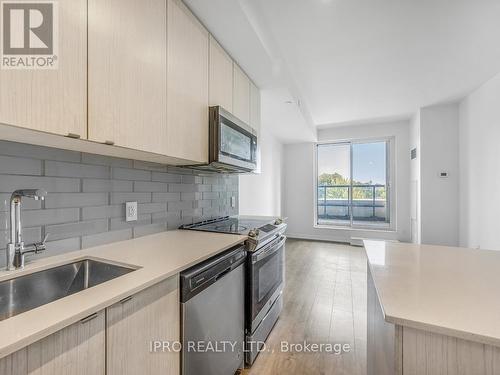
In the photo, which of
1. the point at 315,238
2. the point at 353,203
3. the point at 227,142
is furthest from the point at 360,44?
the point at 315,238

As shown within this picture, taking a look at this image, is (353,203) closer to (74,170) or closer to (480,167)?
(480,167)

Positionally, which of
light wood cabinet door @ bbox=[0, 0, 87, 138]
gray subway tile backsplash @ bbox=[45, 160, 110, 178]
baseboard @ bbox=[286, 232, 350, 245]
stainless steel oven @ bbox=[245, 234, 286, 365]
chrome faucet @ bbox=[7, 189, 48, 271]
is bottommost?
baseboard @ bbox=[286, 232, 350, 245]

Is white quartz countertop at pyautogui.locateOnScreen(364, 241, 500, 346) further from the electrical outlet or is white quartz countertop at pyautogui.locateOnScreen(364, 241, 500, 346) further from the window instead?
the window

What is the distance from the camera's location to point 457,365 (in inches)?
26.8

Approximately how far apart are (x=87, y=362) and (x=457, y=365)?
1062 mm

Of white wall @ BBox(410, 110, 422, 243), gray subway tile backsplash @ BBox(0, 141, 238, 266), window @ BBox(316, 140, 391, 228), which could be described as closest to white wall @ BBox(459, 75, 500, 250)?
white wall @ BBox(410, 110, 422, 243)

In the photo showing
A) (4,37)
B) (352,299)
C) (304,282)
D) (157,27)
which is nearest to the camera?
(4,37)

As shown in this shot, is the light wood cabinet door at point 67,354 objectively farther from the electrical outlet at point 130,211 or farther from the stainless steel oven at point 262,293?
the stainless steel oven at point 262,293

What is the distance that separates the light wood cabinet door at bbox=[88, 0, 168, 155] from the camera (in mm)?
997

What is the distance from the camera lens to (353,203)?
5.65 metres

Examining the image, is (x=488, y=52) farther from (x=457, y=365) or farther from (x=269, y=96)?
(x=457, y=365)

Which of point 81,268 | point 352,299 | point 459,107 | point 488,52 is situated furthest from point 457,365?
point 459,107

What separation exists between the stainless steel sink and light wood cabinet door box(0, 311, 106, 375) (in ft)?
1.07

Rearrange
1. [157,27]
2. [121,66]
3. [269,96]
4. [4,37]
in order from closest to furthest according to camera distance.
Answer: [4,37] → [121,66] → [157,27] → [269,96]
